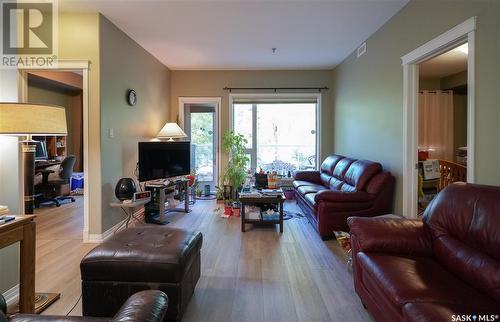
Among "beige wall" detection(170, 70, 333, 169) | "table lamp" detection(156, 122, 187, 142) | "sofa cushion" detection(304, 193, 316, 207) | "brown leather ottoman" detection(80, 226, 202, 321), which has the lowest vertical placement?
"brown leather ottoman" detection(80, 226, 202, 321)

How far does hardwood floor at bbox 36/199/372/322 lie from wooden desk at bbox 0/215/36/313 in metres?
0.26

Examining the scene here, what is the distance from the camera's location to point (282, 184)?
20.3 feet

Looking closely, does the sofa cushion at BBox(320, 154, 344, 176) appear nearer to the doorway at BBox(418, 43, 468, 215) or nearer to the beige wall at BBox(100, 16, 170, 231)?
the doorway at BBox(418, 43, 468, 215)

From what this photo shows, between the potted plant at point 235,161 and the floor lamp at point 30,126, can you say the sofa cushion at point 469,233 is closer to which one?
the floor lamp at point 30,126

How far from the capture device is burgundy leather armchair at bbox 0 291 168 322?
103 centimetres

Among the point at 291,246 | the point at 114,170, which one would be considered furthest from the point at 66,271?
the point at 291,246

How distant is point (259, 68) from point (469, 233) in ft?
16.4

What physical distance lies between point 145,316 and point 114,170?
3.03 m

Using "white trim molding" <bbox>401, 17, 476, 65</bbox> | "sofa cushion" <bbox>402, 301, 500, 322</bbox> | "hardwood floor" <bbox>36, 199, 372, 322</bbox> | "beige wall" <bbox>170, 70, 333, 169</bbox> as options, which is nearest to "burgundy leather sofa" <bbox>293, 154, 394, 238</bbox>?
"hardwood floor" <bbox>36, 199, 372, 322</bbox>

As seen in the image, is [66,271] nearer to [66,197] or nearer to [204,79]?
[66,197]

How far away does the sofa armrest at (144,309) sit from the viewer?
3.38ft

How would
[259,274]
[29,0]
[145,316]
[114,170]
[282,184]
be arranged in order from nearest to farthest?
[145,316], [259,274], [29,0], [114,170], [282,184]

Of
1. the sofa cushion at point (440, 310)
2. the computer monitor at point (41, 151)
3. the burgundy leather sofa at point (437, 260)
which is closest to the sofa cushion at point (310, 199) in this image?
the burgundy leather sofa at point (437, 260)

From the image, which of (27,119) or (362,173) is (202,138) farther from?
(27,119)
